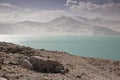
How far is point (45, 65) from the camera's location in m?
21.2

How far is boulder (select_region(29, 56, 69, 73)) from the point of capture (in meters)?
21.1

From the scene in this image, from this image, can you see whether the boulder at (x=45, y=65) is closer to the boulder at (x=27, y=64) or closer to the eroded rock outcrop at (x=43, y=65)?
the eroded rock outcrop at (x=43, y=65)

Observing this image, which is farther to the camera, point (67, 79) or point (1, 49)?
point (1, 49)

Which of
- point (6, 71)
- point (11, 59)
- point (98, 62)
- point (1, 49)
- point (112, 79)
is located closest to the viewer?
point (6, 71)

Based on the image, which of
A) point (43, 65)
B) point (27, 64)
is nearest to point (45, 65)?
point (43, 65)

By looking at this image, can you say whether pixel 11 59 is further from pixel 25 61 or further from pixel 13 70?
pixel 13 70

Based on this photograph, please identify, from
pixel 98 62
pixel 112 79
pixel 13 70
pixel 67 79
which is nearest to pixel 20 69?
pixel 13 70

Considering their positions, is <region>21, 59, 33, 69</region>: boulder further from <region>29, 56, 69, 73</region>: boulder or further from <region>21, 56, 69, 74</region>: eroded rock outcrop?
<region>29, 56, 69, 73</region>: boulder

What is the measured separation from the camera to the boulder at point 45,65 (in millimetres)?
21147

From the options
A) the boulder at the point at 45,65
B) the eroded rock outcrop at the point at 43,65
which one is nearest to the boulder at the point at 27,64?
the eroded rock outcrop at the point at 43,65

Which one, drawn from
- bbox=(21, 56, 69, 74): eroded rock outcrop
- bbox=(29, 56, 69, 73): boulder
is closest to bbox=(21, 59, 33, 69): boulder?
bbox=(21, 56, 69, 74): eroded rock outcrop

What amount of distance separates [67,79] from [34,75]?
2.60 m

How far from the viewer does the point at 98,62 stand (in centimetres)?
3503

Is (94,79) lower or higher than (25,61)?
lower
